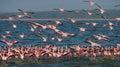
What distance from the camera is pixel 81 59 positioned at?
52.2 m

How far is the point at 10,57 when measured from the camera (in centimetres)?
5284

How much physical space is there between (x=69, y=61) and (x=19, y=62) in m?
5.05

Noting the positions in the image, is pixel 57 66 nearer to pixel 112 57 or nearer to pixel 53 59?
pixel 53 59

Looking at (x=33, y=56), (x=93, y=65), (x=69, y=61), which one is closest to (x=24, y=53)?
(x=33, y=56)

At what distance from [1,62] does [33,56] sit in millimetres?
4038

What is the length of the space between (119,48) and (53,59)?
8.69 meters

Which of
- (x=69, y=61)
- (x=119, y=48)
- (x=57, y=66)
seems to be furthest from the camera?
(x=119, y=48)

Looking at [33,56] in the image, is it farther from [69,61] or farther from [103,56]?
[103,56]

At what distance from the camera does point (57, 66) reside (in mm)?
47594

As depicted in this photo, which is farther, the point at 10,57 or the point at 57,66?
the point at 10,57

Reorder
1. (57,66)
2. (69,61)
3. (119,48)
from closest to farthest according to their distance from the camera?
(57,66) < (69,61) < (119,48)

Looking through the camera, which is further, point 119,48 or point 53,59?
point 119,48

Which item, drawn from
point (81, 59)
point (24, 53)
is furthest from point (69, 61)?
point (24, 53)

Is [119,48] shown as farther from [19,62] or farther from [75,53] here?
[19,62]
